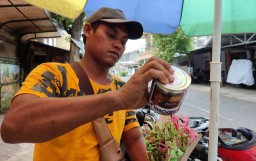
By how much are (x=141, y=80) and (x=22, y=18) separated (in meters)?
8.44

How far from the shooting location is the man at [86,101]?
974 millimetres

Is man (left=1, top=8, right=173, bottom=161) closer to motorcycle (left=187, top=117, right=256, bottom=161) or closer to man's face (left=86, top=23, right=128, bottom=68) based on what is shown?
man's face (left=86, top=23, right=128, bottom=68)

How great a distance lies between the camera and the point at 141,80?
1.03 m

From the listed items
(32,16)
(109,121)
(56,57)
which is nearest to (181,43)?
(56,57)

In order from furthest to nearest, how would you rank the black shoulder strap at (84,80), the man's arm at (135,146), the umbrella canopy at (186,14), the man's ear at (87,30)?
the umbrella canopy at (186,14) → the man's arm at (135,146) → the man's ear at (87,30) → the black shoulder strap at (84,80)

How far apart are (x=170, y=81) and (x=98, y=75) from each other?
538 millimetres

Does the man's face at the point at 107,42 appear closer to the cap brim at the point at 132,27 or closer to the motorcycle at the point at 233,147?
the cap brim at the point at 132,27

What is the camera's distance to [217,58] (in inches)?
78.5

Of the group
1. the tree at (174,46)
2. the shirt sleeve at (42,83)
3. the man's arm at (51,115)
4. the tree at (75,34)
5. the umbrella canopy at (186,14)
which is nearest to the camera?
the man's arm at (51,115)

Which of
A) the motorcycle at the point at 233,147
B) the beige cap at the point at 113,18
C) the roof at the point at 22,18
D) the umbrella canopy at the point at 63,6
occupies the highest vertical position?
the roof at the point at 22,18

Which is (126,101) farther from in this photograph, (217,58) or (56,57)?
(56,57)

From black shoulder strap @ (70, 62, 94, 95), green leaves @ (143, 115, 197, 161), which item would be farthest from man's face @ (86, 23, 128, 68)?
green leaves @ (143, 115, 197, 161)

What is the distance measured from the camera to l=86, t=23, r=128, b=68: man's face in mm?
1449

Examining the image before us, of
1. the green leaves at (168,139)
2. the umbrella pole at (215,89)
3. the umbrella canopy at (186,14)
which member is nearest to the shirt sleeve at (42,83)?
the green leaves at (168,139)
